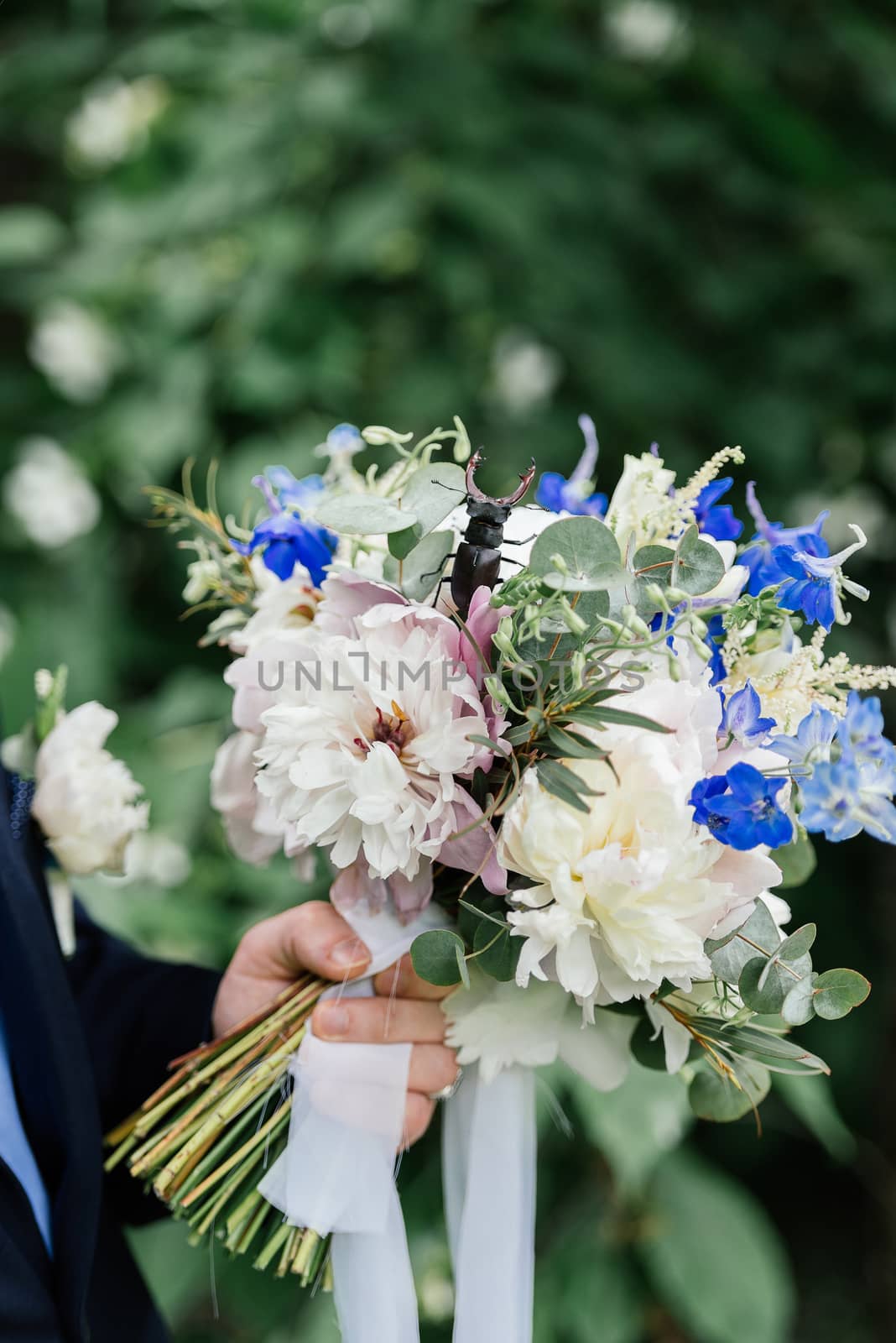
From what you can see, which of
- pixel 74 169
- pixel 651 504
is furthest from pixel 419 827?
pixel 74 169

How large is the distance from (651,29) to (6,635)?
1410 millimetres

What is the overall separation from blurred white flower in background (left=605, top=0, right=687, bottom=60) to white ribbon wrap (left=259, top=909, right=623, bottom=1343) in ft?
5.37

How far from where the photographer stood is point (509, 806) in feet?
1.83

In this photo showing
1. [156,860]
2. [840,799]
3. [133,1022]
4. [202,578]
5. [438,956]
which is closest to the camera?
[840,799]

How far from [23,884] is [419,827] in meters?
0.29

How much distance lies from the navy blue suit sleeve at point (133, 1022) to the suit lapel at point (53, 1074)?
0.11 meters

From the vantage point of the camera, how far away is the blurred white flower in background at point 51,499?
1.71 meters

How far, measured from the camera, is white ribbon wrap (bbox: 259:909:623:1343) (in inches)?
24.9

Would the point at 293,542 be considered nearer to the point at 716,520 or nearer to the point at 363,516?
the point at 363,516

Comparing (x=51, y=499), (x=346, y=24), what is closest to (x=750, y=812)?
(x=51, y=499)

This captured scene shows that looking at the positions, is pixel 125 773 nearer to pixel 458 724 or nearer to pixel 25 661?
pixel 458 724

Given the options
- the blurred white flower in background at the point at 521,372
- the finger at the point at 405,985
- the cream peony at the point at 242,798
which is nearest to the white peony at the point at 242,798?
the cream peony at the point at 242,798

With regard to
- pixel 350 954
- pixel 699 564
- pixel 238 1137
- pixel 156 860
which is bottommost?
pixel 156 860

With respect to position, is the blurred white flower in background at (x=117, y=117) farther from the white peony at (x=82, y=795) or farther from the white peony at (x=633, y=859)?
the white peony at (x=633, y=859)
